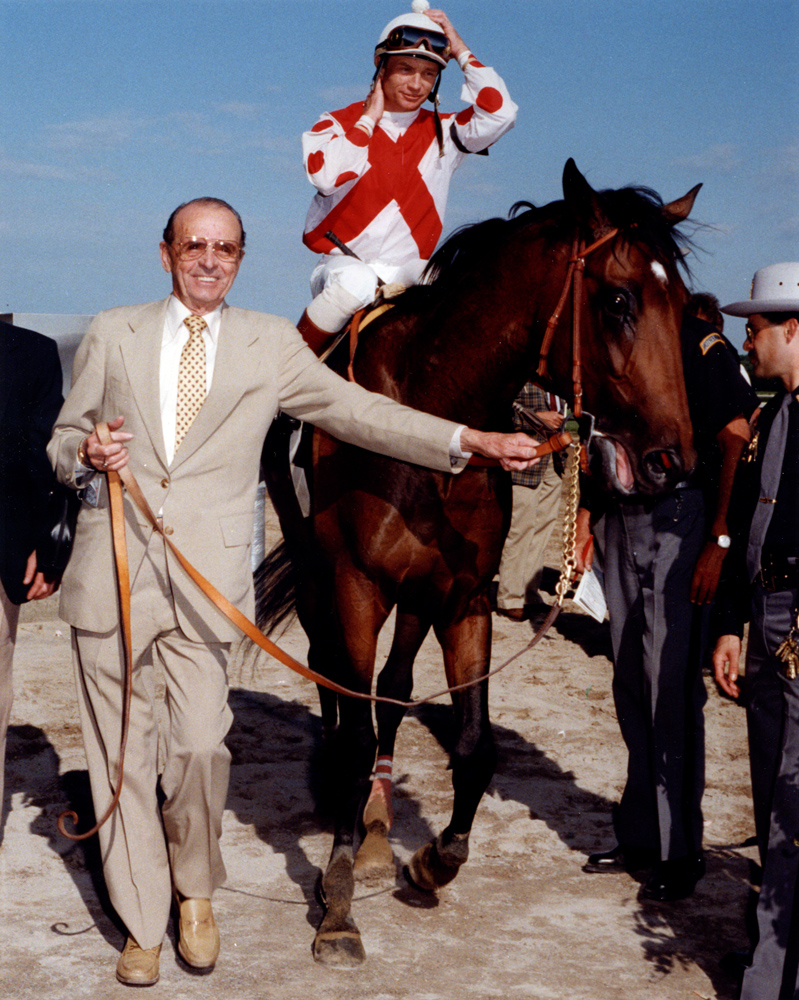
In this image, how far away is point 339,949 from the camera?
3.78m

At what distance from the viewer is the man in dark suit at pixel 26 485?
3.89 m

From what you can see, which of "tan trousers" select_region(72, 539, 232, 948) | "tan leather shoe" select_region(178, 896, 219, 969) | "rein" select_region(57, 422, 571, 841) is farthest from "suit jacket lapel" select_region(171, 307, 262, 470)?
"tan leather shoe" select_region(178, 896, 219, 969)

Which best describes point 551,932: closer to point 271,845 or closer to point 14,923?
point 271,845

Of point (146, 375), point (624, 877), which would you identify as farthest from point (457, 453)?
point (624, 877)

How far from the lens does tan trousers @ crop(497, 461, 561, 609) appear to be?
9227 millimetres

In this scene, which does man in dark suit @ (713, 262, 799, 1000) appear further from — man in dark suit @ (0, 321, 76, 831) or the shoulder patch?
man in dark suit @ (0, 321, 76, 831)

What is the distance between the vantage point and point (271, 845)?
188 inches

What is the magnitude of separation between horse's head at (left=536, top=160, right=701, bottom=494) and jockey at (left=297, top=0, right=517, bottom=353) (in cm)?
115

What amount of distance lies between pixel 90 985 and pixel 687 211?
121 inches

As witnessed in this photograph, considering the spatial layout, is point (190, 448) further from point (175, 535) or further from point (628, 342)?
point (628, 342)

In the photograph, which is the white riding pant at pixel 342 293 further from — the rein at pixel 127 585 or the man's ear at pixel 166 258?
the rein at pixel 127 585

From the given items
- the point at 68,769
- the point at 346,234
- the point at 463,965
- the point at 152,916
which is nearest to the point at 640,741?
the point at 463,965

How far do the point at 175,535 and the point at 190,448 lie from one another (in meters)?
0.27

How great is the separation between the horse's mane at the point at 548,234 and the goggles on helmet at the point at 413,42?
94cm
